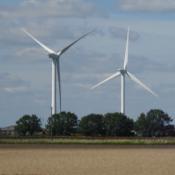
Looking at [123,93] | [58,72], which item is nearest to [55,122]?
[123,93]

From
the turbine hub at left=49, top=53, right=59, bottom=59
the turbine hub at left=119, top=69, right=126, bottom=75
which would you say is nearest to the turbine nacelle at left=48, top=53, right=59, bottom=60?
the turbine hub at left=49, top=53, right=59, bottom=59

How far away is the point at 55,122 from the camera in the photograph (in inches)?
7485

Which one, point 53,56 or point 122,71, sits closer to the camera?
point 53,56

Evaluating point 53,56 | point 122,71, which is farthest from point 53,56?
point 122,71

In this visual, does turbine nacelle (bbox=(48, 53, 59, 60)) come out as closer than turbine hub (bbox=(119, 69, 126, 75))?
Yes

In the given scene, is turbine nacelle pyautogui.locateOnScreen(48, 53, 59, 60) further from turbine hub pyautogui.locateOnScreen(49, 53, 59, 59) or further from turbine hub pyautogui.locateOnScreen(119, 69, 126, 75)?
turbine hub pyautogui.locateOnScreen(119, 69, 126, 75)

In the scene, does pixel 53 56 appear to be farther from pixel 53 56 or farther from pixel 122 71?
pixel 122 71

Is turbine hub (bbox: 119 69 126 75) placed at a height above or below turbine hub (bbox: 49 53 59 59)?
below

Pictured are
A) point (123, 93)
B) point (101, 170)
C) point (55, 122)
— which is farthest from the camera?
point (55, 122)

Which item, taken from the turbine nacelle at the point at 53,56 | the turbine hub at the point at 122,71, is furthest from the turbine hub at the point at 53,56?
the turbine hub at the point at 122,71

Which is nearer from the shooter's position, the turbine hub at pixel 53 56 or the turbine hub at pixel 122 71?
the turbine hub at pixel 53 56

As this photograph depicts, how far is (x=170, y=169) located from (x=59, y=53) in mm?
76349

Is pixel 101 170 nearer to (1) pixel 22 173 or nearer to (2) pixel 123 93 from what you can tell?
(1) pixel 22 173

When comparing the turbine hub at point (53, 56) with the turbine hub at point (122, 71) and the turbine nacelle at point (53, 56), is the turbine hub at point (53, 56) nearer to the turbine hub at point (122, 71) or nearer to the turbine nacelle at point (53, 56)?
the turbine nacelle at point (53, 56)
